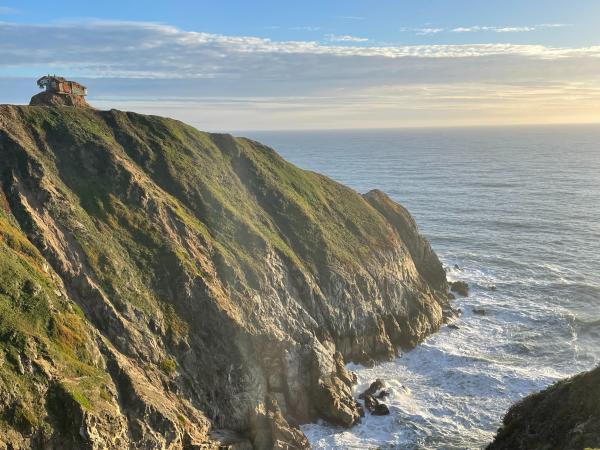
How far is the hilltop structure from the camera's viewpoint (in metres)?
61.7

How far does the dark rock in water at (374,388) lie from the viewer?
4581 centimetres

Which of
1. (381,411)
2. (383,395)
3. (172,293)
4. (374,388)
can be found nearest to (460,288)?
(374,388)

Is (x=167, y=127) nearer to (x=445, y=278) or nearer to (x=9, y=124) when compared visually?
(x=9, y=124)

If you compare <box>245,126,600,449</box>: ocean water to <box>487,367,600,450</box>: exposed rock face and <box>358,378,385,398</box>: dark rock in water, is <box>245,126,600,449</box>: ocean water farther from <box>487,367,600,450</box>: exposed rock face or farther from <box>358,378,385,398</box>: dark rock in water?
<box>487,367,600,450</box>: exposed rock face

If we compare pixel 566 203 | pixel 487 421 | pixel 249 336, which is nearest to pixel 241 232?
pixel 249 336

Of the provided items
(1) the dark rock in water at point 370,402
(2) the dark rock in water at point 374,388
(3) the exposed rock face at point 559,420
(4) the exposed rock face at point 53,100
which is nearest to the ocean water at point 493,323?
(2) the dark rock in water at point 374,388

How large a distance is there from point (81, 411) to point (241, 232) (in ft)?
94.1

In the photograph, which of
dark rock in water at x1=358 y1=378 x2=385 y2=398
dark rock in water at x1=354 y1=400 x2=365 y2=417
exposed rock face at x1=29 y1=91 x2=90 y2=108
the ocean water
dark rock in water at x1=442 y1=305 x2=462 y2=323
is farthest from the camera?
dark rock in water at x1=442 y1=305 x2=462 y2=323

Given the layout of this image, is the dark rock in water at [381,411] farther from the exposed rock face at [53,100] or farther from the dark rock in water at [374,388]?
the exposed rock face at [53,100]

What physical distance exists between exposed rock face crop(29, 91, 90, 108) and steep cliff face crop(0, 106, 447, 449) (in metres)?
7.36

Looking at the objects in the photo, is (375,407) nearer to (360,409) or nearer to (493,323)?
(360,409)

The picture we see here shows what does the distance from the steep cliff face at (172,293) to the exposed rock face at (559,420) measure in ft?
57.5

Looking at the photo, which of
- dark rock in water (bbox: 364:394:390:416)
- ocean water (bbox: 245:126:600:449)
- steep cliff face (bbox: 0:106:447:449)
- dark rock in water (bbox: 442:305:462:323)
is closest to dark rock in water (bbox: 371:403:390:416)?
dark rock in water (bbox: 364:394:390:416)

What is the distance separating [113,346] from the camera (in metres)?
35.2
